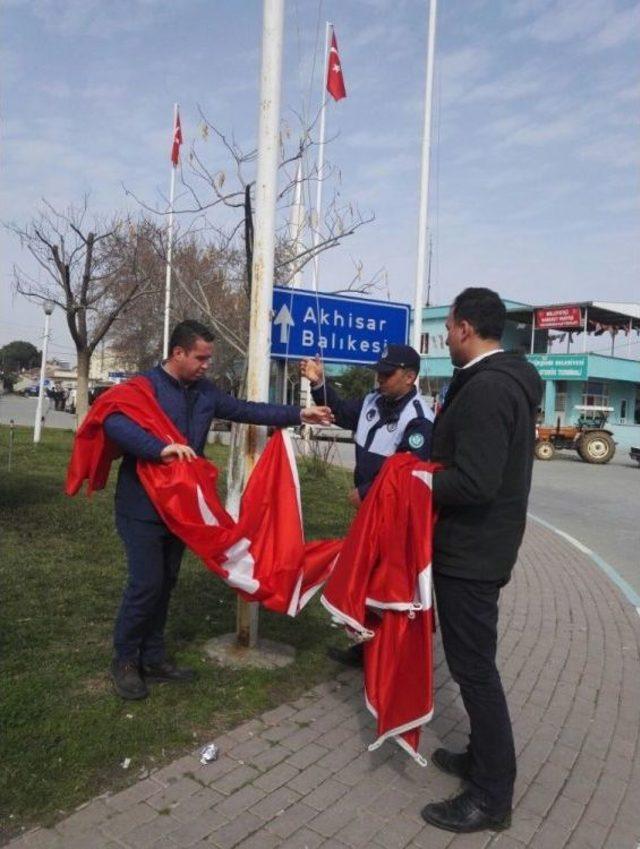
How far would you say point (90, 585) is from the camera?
578 cm

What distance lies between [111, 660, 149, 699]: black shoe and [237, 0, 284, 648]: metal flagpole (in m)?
0.88

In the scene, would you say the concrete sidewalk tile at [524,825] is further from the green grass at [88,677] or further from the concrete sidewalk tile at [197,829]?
the green grass at [88,677]

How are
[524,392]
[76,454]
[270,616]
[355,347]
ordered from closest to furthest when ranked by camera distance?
1. [524,392]
2. [76,454]
3. [355,347]
4. [270,616]

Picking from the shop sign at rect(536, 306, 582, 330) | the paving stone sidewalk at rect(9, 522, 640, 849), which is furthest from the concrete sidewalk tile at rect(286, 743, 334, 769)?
the shop sign at rect(536, 306, 582, 330)

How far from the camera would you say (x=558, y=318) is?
1421 inches

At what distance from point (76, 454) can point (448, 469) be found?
2.05 metres

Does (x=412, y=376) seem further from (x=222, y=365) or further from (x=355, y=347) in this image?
(x=222, y=365)

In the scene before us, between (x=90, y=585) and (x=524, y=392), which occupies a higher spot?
(x=524, y=392)

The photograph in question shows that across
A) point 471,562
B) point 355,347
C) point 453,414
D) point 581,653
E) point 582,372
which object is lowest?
point 581,653

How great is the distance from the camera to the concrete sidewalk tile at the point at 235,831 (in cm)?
268

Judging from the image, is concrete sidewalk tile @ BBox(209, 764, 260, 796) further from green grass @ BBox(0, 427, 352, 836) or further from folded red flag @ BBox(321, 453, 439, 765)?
folded red flag @ BBox(321, 453, 439, 765)

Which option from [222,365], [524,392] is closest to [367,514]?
[524,392]

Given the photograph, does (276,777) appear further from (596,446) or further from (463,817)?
(596,446)

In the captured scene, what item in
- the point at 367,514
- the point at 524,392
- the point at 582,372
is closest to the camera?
the point at 524,392
